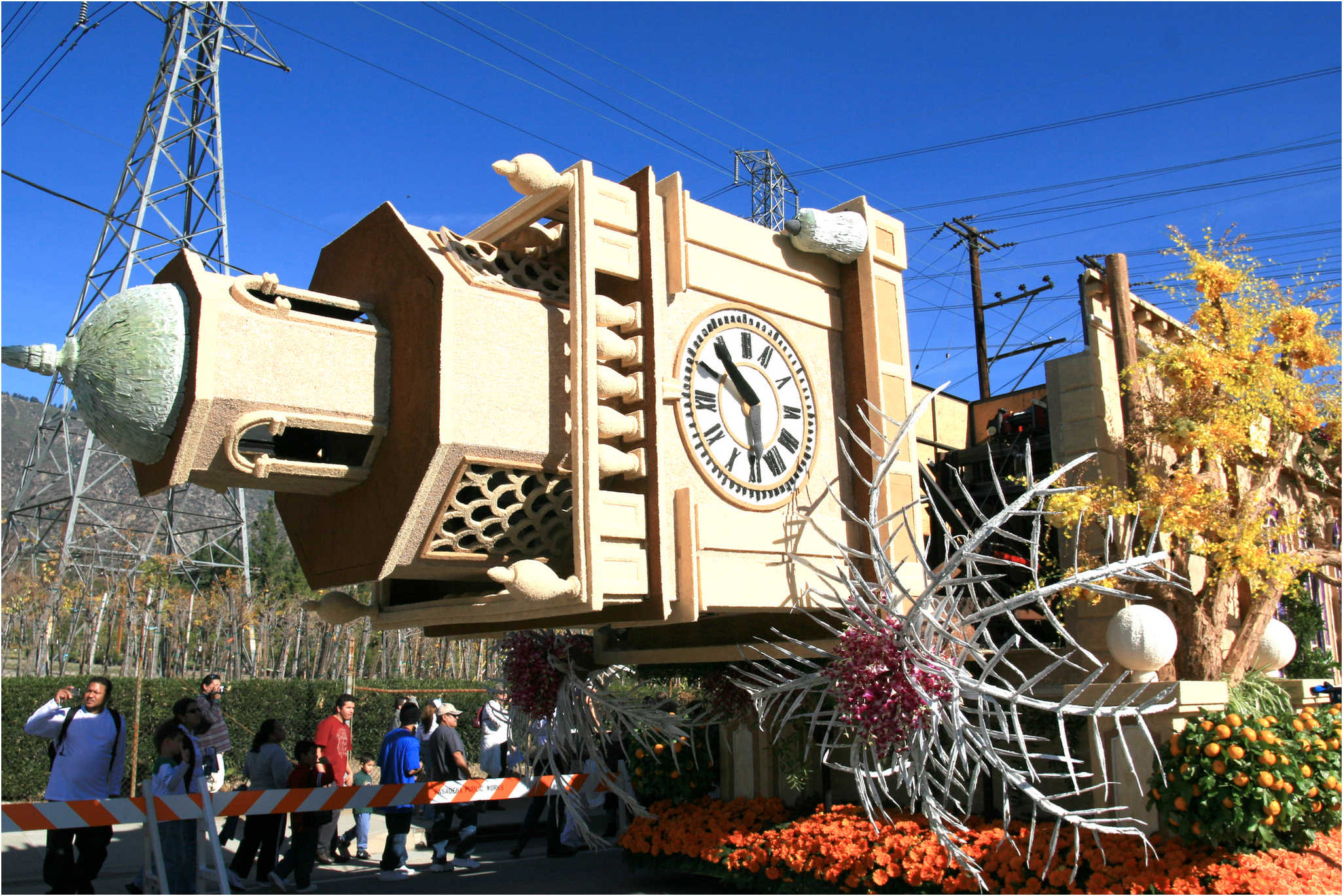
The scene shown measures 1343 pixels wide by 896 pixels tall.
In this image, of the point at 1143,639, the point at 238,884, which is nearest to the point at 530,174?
the point at 1143,639

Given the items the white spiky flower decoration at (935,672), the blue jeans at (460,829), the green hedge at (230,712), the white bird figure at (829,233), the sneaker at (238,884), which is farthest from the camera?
the green hedge at (230,712)

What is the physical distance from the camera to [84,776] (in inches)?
298

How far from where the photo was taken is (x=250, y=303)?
5270 millimetres

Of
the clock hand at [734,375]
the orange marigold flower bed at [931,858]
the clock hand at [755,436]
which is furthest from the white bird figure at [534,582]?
the orange marigold flower bed at [931,858]

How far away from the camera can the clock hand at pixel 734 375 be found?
6.48 meters

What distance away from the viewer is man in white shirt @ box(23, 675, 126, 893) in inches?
296

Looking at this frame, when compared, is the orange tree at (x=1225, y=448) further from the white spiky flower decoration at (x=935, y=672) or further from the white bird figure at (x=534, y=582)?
the white bird figure at (x=534, y=582)

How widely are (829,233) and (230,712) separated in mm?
13086

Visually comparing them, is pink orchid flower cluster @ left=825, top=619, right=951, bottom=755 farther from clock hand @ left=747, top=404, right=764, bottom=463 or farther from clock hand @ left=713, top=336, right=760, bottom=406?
clock hand @ left=713, top=336, right=760, bottom=406

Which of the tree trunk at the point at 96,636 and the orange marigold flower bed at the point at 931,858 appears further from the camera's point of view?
the tree trunk at the point at 96,636

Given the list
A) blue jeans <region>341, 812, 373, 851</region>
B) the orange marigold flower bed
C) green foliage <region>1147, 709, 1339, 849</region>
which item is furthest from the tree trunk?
green foliage <region>1147, 709, 1339, 849</region>

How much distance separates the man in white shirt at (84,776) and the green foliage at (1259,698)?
7.97 meters

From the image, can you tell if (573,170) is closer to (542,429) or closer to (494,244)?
(494,244)

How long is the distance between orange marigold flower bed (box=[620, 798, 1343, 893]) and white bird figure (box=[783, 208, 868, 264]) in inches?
155
